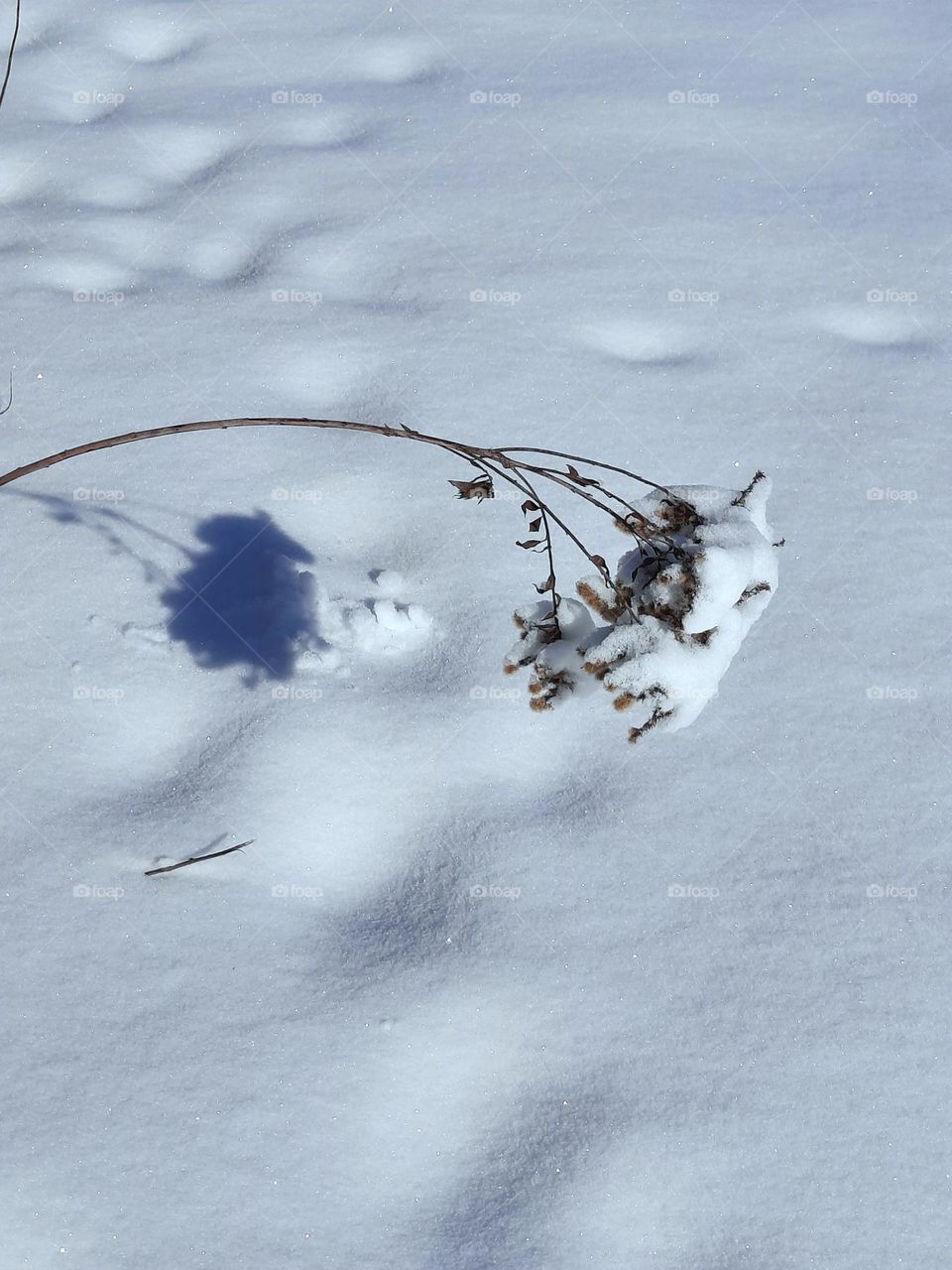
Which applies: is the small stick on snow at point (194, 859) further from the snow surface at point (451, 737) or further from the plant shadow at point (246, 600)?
the plant shadow at point (246, 600)

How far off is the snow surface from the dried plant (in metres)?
0.75

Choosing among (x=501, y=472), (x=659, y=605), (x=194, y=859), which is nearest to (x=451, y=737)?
(x=194, y=859)

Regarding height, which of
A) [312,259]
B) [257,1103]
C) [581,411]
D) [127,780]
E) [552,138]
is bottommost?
[257,1103]

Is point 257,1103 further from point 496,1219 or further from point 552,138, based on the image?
point 552,138

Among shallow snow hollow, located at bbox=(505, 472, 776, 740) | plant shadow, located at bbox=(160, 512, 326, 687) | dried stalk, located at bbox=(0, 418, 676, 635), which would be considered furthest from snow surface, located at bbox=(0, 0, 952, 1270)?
dried stalk, located at bbox=(0, 418, 676, 635)

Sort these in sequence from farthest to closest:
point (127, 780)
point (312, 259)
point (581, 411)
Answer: point (312, 259) → point (581, 411) → point (127, 780)

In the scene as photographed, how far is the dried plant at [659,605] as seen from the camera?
1.47 meters

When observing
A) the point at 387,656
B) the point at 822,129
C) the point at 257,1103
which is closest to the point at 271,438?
the point at 387,656

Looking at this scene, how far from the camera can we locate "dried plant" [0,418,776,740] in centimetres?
147

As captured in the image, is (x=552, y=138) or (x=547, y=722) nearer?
(x=547, y=722)

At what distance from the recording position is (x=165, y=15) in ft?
14.4

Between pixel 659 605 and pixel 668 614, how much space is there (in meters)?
0.02

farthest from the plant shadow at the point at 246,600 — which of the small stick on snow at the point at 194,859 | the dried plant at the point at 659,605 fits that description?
the dried plant at the point at 659,605

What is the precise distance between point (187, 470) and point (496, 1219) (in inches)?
77.2
